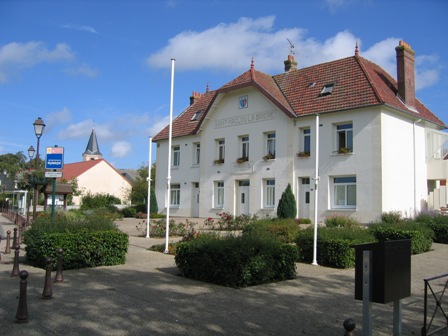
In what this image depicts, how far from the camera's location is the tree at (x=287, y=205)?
2595cm

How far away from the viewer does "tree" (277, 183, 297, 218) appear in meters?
26.0

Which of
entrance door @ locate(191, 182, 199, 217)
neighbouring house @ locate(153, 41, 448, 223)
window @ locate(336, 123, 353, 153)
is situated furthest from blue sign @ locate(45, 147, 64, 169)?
entrance door @ locate(191, 182, 199, 217)

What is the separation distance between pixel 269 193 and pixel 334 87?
778 cm

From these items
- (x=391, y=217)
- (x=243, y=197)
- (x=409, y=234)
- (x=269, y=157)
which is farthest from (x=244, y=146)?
(x=409, y=234)

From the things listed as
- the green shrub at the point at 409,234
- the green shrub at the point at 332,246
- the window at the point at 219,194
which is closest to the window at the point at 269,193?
the window at the point at 219,194

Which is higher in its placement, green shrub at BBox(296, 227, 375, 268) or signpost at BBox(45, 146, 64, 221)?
signpost at BBox(45, 146, 64, 221)

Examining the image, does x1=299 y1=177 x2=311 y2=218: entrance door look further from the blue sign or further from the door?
the blue sign

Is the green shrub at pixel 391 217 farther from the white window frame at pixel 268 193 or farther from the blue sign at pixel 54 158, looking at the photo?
the blue sign at pixel 54 158

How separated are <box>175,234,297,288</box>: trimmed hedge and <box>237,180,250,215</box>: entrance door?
19.9m

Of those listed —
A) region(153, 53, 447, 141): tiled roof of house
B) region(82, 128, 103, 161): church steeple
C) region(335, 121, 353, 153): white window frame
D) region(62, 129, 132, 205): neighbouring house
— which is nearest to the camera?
region(153, 53, 447, 141): tiled roof of house

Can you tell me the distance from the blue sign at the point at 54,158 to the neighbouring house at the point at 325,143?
8.85 meters

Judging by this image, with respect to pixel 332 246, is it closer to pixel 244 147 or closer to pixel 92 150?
pixel 244 147

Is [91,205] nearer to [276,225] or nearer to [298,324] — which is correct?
[276,225]

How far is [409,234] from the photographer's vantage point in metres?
14.8
